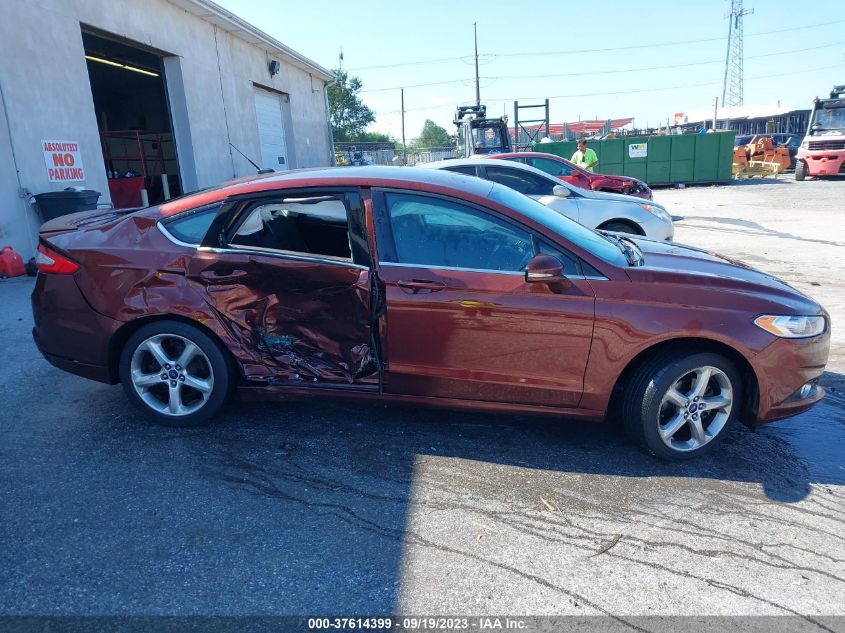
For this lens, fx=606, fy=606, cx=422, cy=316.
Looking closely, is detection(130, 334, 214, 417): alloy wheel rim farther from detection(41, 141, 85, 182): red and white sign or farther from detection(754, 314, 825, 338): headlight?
detection(41, 141, 85, 182): red and white sign

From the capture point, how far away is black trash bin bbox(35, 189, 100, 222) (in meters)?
8.86

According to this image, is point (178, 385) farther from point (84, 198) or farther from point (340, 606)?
point (84, 198)

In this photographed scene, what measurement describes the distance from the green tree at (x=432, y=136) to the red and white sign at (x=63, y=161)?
89.8 meters

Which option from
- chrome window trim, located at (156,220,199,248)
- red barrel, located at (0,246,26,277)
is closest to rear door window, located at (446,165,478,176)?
chrome window trim, located at (156,220,199,248)

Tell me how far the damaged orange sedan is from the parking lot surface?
12.4 inches

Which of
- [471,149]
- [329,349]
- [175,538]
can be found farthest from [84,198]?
[471,149]

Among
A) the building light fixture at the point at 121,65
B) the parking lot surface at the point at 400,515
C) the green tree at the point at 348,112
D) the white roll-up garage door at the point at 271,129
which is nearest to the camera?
the parking lot surface at the point at 400,515

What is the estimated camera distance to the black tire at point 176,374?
3.75 metres

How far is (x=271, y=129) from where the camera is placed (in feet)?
62.7

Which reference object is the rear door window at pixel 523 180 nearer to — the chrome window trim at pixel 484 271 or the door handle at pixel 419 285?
the chrome window trim at pixel 484 271

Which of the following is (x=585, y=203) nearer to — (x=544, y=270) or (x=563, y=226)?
(x=563, y=226)

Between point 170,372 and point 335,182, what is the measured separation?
5.15 ft

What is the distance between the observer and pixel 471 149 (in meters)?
20.7

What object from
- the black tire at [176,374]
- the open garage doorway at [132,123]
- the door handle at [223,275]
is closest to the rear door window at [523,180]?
the door handle at [223,275]
